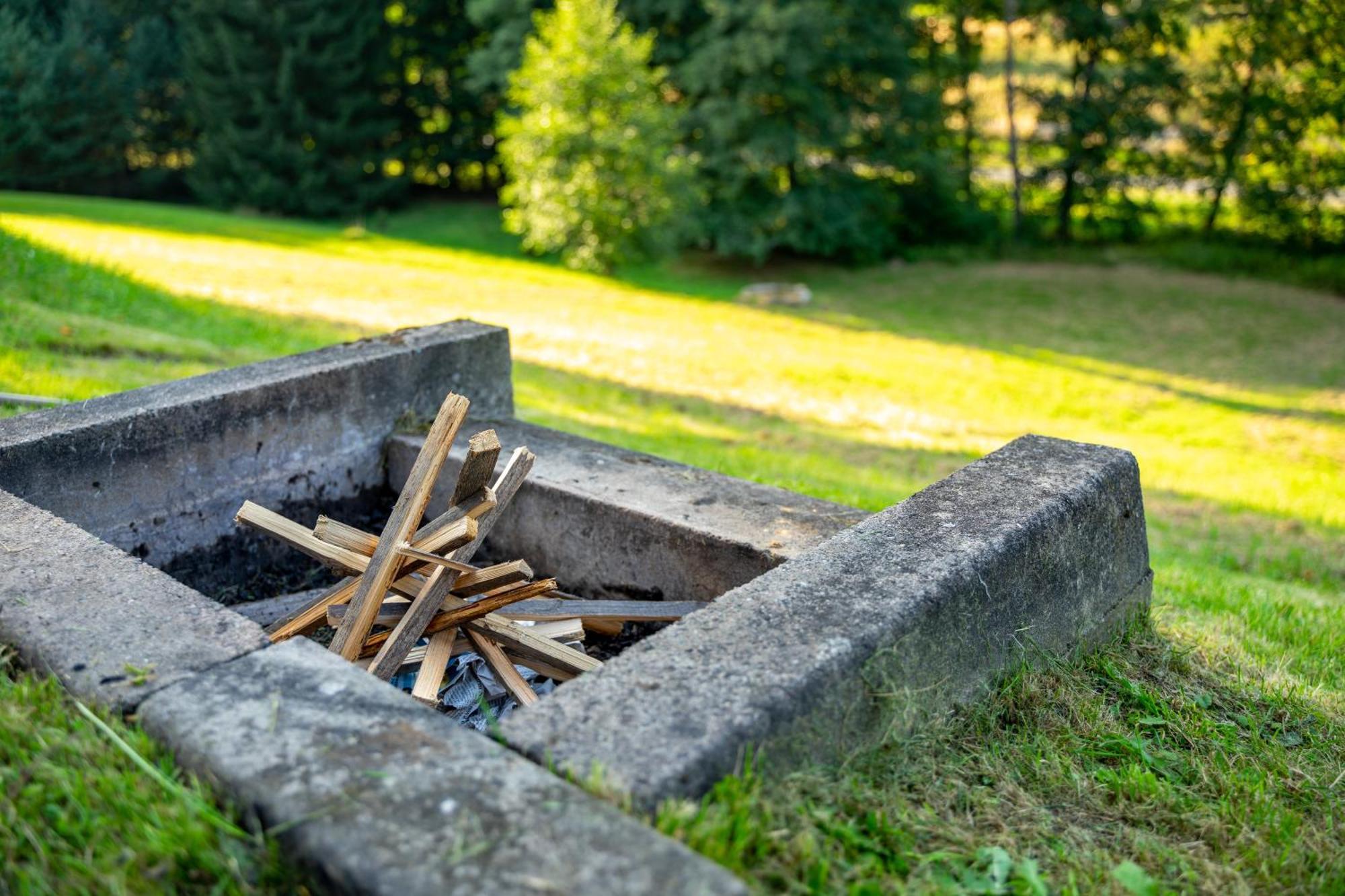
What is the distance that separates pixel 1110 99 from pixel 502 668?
25.0 metres

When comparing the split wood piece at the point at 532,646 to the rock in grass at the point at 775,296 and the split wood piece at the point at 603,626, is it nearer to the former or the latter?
the split wood piece at the point at 603,626

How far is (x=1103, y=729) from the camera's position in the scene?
2.95 m

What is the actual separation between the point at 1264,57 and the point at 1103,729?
23941mm

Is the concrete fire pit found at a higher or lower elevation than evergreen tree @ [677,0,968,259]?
lower

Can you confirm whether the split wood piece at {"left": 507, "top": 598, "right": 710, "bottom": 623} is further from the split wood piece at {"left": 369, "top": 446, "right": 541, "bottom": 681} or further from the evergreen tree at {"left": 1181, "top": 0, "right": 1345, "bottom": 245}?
the evergreen tree at {"left": 1181, "top": 0, "right": 1345, "bottom": 245}

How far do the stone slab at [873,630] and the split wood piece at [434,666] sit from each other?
2.44 ft

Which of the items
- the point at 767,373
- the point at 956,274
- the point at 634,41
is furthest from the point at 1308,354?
the point at 634,41

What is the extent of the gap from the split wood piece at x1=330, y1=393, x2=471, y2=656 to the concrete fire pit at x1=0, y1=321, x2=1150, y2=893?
1.61ft

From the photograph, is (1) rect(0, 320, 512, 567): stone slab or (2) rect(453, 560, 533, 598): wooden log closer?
(2) rect(453, 560, 533, 598): wooden log

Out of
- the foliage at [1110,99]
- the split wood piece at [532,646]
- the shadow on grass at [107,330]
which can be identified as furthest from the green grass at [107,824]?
the foliage at [1110,99]

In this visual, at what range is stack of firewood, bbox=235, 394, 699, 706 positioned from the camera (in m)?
3.05

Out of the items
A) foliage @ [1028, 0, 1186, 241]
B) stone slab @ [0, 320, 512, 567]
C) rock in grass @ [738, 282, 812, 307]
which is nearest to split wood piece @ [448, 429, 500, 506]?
stone slab @ [0, 320, 512, 567]

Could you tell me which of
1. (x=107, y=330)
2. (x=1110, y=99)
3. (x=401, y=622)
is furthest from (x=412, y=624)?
(x=1110, y=99)

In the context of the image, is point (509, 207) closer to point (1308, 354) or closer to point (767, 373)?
point (767, 373)
